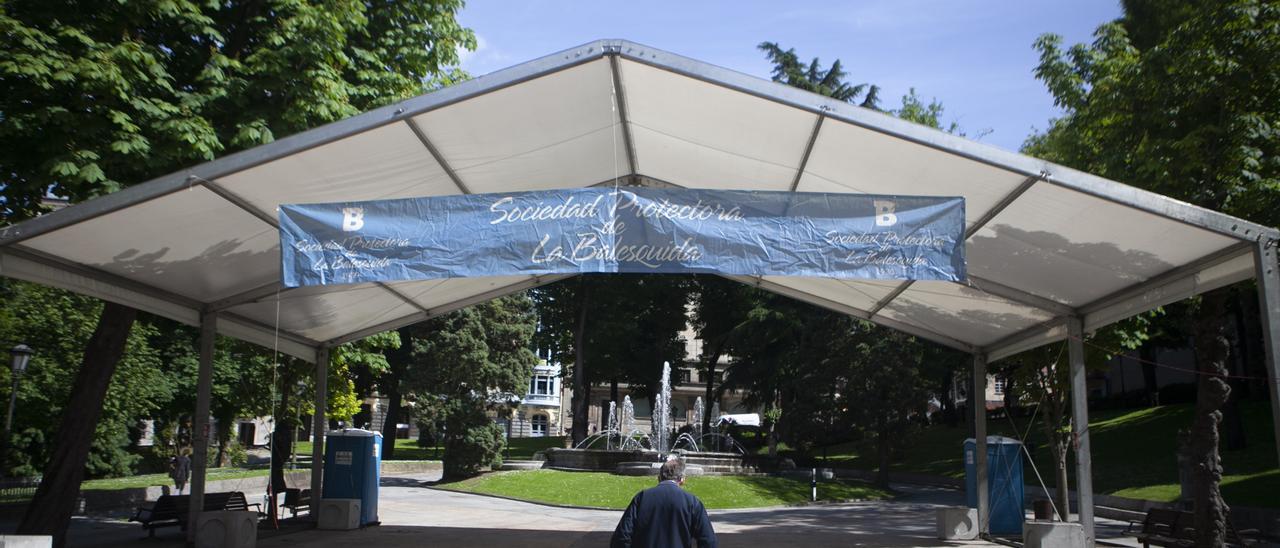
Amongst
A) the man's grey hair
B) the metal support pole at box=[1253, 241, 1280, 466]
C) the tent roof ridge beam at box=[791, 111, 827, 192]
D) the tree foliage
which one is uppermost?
the tree foliage

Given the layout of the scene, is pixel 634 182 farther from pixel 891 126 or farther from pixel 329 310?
pixel 329 310

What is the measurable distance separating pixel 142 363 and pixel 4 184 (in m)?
14.6

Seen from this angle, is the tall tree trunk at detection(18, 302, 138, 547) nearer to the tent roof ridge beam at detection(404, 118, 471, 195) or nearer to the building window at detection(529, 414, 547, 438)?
the tent roof ridge beam at detection(404, 118, 471, 195)

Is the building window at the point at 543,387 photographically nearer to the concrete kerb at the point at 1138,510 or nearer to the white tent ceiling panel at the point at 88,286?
the concrete kerb at the point at 1138,510

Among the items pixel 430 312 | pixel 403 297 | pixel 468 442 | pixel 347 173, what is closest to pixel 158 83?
pixel 347 173

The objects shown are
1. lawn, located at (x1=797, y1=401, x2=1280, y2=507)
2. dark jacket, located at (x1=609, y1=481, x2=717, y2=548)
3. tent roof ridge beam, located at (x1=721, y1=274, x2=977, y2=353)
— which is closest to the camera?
dark jacket, located at (x1=609, y1=481, x2=717, y2=548)

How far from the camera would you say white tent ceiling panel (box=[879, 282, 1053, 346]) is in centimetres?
1367

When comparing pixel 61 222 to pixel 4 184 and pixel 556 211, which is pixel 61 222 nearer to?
pixel 4 184

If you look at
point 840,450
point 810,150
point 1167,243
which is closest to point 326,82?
point 810,150

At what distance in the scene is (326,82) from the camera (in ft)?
44.4

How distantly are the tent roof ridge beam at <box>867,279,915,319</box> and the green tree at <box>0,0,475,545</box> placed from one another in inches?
342

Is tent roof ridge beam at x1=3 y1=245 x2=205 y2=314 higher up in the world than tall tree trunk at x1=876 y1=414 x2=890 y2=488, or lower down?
higher up

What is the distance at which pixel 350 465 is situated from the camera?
17078 millimetres

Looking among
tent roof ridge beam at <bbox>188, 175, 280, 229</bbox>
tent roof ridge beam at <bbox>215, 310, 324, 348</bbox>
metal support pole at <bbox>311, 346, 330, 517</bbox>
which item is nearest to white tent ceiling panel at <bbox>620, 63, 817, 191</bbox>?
tent roof ridge beam at <bbox>188, 175, 280, 229</bbox>
